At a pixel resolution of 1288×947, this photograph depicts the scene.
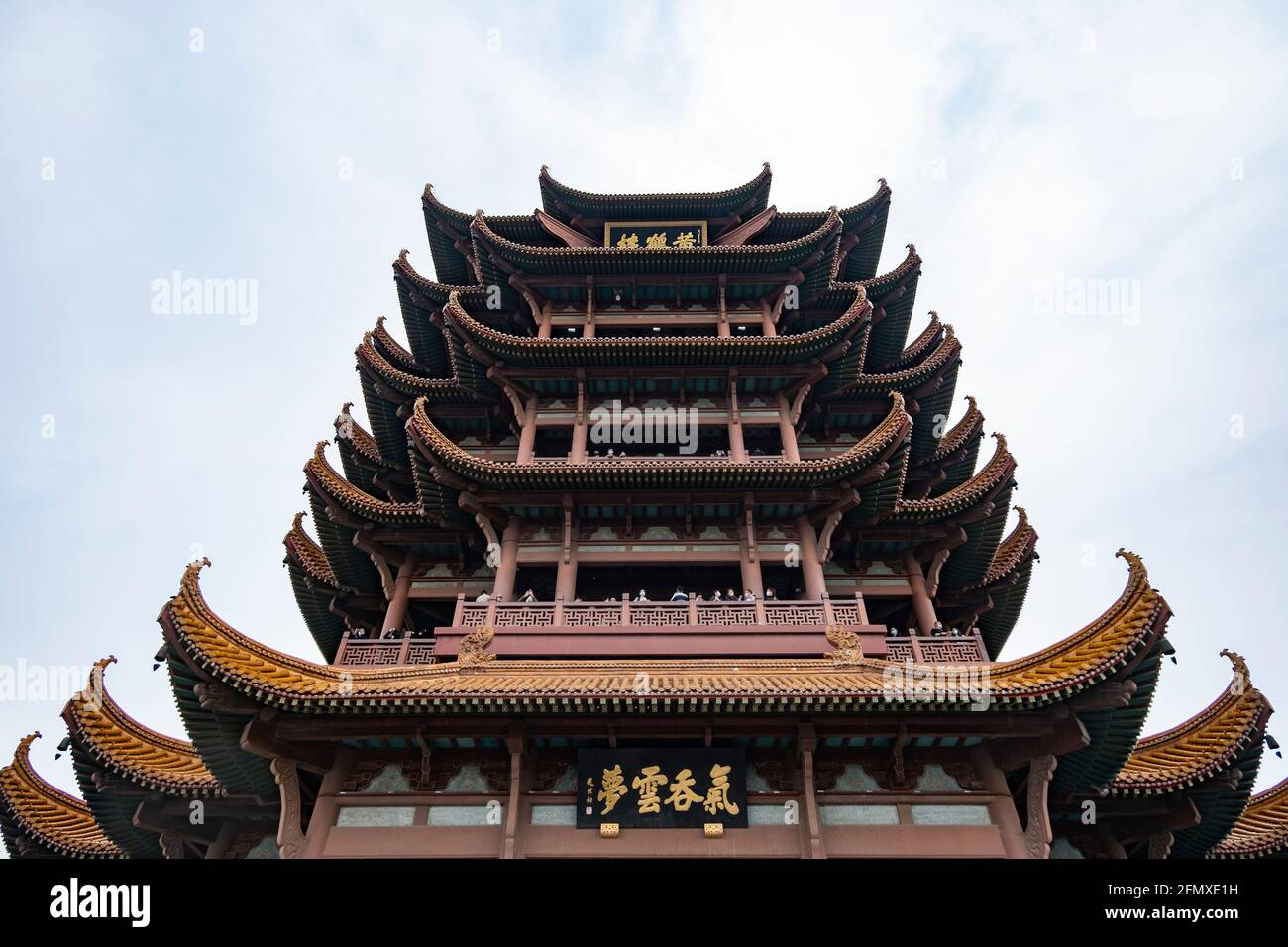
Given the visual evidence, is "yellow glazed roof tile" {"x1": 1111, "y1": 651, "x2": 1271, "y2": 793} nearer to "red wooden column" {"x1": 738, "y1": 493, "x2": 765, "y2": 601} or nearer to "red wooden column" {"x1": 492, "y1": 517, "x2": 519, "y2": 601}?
"red wooden column" {"x1": 738, "y1": 493, "x2": 765, "y2": 601}

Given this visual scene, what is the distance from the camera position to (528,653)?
526 inches

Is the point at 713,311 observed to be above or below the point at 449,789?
above

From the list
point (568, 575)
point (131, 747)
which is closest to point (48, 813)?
point (131, 747)

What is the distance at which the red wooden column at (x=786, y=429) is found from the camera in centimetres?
1781

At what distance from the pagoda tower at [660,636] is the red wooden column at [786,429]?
0.09 m

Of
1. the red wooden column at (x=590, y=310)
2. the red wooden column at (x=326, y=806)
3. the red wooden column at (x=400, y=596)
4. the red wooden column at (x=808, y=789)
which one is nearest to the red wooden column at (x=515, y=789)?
the red wooden column at (x=326, y=806)

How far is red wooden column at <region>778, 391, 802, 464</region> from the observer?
701 inches

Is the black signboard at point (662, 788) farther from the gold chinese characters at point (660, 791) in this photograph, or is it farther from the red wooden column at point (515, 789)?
the red wooden column at point (515, 789)

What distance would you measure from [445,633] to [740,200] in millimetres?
16041

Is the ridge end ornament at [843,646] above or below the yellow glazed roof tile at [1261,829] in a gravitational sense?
above

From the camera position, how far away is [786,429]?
18.6 meters

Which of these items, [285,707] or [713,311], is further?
[713,311]

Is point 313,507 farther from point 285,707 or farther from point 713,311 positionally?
point 713,311
